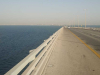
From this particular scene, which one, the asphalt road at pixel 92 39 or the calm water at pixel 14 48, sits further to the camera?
the asphalt road at pixel 92 39

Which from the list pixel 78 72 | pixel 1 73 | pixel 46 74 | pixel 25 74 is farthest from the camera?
pixel 1 73

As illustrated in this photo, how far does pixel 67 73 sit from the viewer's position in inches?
192

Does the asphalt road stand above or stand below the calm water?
above

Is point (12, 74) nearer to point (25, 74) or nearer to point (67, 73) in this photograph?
point (25, 74)

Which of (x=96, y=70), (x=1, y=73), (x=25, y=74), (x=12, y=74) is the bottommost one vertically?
(x=1, y=73)

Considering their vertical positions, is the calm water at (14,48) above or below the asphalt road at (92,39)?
below

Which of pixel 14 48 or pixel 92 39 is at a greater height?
pixel 92 39

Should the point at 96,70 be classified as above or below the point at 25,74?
below

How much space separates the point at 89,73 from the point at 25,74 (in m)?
2.67

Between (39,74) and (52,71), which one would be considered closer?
(39,74)

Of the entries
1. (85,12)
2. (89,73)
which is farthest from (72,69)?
(85,12)

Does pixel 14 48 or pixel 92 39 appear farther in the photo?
pixel 14 48

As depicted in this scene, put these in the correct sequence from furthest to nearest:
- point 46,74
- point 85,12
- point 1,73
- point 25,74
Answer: point 85,12, point 1,73, point 46,74, point 25,74

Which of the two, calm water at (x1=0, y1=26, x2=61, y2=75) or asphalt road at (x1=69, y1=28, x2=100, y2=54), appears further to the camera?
asphalt road at (x1=69, y1=28, x2=100, y2=54)
